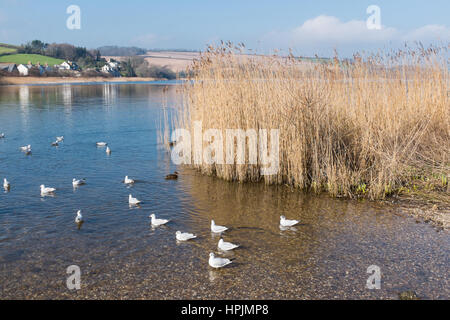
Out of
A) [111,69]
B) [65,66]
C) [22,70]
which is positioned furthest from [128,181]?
[111,69]

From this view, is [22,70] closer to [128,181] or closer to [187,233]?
[128,181]

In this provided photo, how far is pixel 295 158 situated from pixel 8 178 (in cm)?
954

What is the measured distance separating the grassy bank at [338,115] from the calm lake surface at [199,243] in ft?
2.66

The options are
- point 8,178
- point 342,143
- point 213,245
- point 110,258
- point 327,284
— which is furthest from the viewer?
point 8,178

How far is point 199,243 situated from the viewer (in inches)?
305

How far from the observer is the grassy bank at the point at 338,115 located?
10336 millimetres

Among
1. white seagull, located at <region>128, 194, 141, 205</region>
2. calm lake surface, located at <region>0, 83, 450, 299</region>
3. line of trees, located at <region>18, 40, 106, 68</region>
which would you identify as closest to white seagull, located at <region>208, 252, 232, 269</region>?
calm lake surface, located at <region>0, 83, 450, 299</region>

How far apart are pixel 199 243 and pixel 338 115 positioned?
6201 mm

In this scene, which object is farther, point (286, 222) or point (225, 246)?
point (286, 222)

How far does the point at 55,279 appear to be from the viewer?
6.29 metres

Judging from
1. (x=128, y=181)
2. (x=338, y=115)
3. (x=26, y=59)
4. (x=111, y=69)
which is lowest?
(x=128, y=181)

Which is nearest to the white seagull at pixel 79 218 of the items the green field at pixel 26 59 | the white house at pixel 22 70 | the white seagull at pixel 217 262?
the white seagull at pixel 217 262

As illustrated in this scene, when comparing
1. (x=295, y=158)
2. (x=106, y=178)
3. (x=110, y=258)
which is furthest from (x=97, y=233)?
(x=295, y=158)

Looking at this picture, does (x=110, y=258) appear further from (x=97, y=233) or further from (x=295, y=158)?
(x=295, y=158)
